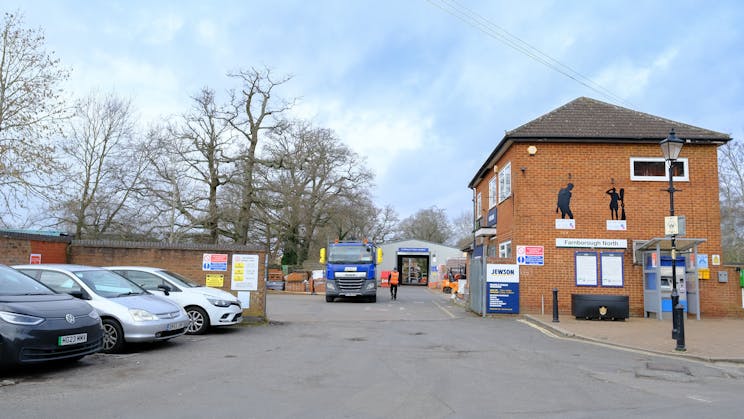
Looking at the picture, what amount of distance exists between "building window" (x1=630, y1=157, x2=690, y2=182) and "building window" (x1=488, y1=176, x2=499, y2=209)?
17.6 feet

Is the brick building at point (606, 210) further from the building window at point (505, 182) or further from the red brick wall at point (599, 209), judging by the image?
the building window at point (505, 182)

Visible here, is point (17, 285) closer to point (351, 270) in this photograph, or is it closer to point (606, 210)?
point (606, 210)

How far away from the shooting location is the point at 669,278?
18359 mm

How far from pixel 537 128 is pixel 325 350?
495 inches

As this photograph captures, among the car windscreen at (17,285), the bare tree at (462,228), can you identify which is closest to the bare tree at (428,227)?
the bare tree at (462,228)

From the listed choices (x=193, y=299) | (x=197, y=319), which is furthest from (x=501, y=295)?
(x=193, y=299)

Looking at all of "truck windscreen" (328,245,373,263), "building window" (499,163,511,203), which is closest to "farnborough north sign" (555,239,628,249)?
"building window" (499,163,511,203)

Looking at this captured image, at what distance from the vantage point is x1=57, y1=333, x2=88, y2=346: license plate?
296 inches

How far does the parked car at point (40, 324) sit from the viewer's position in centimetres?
708

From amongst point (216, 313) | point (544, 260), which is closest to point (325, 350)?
point (216, 313)

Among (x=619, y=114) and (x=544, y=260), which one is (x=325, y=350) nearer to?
(x=544, y=260)

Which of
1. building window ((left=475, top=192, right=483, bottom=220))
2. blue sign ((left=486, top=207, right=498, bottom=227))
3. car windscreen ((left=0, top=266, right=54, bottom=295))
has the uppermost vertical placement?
building window ((left=475, top=192, right=483, bottom=220))

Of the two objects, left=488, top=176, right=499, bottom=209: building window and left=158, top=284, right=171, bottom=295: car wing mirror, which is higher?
left=488, top=176, right=499, bottom=209: building window

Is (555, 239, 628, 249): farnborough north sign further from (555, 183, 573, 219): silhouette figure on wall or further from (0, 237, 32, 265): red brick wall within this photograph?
(0, 237, 32, 265): red brick wall
